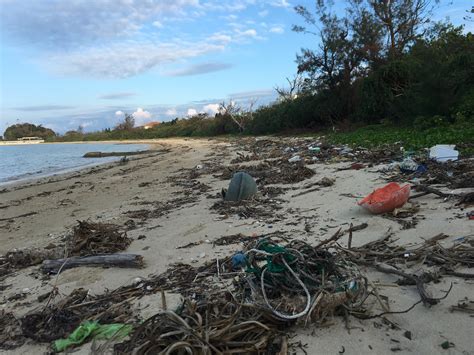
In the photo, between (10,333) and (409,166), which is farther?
(409,166)

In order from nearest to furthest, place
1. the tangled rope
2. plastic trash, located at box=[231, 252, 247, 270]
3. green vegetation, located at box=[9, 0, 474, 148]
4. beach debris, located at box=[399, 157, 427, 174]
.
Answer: the tangled rope
plastic trash, located at box=[231, 252, 247, 270]
beach debris, located at box=[399, 157, 427, 174]
green vegetation, located at box=[9, 0, 474, 148]

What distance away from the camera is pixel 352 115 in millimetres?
24000

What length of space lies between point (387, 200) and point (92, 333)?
3431mm

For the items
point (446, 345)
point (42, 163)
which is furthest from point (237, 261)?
point (42, 163)

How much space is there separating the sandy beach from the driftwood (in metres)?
0.07

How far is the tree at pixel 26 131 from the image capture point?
113 meters

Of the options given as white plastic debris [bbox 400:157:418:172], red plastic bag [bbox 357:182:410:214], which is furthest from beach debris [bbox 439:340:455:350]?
white plastic debris [bbox 400:157:418:172]

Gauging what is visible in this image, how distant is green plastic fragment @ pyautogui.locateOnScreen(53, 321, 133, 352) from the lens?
2.59m

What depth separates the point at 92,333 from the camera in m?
2.71

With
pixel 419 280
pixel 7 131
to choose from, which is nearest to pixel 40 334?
pixel 419 280

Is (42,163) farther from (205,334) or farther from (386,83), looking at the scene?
(205,334)

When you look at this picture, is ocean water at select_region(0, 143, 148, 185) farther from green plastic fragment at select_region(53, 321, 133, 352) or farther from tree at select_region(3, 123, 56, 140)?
tree at select_region(3, 123, 56, 140)

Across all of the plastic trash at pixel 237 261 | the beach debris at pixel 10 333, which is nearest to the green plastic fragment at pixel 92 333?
the beach debris at pixel 10 333

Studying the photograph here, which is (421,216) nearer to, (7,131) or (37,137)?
(37,137)
